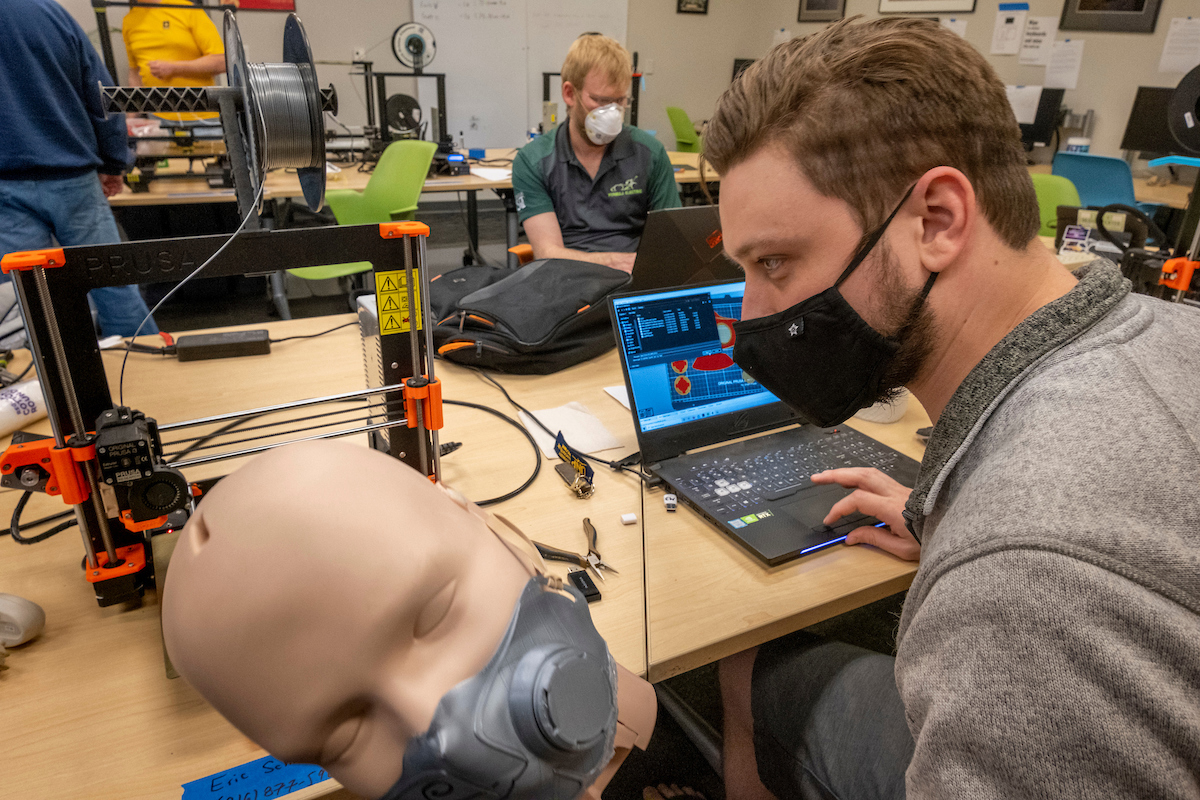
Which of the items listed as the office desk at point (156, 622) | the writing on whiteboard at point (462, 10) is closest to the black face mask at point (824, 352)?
the office desk at point (156, 622)

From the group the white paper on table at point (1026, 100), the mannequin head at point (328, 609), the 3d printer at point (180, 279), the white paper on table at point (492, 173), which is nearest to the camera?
the mannequin head at point (328, 609)

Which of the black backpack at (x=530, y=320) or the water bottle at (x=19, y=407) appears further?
the black backpack at (x=530, y=320)

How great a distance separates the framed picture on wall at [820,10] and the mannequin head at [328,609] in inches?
266

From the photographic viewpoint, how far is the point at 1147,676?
49 cm

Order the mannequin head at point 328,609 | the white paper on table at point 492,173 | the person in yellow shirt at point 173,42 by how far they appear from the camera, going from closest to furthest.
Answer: the mannequin head at point 328,609 < the person in yellow shirt at point 173,42 < the white paper on table at point 492,173

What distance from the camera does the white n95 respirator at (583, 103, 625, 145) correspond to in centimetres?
262

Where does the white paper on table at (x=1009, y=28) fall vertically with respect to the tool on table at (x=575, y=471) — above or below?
above

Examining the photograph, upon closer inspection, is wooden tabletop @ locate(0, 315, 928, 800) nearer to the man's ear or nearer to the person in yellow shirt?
the man's ear

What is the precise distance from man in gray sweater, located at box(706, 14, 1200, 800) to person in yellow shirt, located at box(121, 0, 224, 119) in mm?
3851

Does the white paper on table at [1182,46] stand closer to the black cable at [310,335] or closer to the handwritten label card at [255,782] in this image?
the black cable at [310,335]

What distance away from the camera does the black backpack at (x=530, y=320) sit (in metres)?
1.55

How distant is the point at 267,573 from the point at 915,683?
0.53 meters

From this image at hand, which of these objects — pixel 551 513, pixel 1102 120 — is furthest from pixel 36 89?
pixel 1102 120

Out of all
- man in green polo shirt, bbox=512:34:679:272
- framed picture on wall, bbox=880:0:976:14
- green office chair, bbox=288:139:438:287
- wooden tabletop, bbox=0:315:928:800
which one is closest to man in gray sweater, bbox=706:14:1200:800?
wooden tabletop, bbox=0:315:928:800
